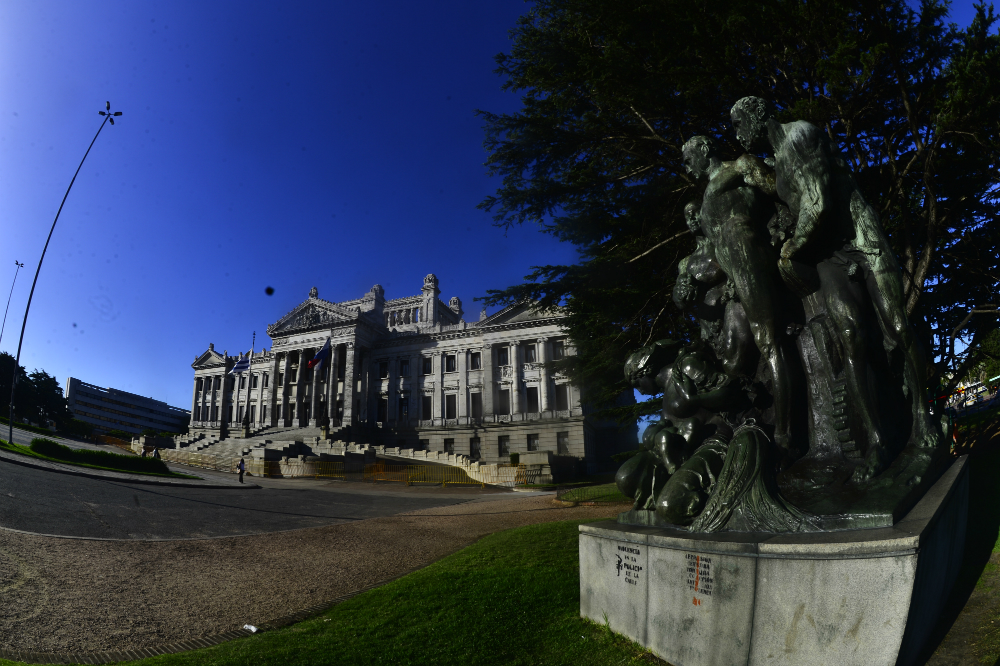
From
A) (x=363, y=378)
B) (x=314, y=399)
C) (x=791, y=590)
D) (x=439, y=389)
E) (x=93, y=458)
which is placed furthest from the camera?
(x=363, y=378)

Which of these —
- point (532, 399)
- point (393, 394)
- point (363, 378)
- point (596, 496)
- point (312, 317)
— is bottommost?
point (596, 496)

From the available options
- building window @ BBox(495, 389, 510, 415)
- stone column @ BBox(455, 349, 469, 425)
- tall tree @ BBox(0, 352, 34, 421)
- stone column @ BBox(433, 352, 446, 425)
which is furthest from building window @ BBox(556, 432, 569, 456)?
tall tree @ BBox(0, 352, 34, 421)

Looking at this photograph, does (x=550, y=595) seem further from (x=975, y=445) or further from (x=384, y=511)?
(x=384, y=511)

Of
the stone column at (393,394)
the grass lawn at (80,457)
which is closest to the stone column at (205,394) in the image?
the stone column at (393,394)

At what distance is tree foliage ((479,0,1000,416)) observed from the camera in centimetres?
920

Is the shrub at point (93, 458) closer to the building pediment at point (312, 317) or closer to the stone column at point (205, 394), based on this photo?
the building pediment at point (312, 317)

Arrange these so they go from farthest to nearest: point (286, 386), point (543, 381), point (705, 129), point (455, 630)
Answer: point (286, 386)
point (543, 381)
point (705, 129)
point (455, 630)

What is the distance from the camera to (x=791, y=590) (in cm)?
286

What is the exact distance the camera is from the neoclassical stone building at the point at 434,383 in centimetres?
4625

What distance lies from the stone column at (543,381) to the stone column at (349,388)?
1730 cm

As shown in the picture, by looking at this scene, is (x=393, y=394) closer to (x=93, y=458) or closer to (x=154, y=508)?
(x=93, y=458)

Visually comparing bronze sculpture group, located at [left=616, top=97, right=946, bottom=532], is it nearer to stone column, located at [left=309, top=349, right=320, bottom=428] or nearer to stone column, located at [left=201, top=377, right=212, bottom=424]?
stone column, located at [left=309, top=349, right=320, bottom=428]

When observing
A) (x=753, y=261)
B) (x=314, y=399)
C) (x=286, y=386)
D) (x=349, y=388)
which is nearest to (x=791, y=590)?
(x=753, y=261)

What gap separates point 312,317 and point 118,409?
60.3 meters
